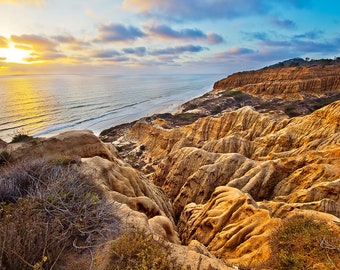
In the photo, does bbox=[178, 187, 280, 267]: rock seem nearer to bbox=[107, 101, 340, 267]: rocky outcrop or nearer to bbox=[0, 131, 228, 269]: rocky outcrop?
bbox=[107, 101, 340, 267]: rocky outcrop

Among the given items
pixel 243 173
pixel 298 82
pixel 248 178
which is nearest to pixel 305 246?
pixel 248 178

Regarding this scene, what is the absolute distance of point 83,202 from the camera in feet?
23.3

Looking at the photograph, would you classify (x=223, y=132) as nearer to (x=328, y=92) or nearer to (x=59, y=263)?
(x=59, y=263)

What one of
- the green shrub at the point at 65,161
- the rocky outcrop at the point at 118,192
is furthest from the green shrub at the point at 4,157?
the green shrub at the point at 65,161

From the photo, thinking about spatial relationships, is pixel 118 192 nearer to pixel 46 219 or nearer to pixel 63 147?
pixel 46 219

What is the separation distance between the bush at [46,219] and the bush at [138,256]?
3.15ft

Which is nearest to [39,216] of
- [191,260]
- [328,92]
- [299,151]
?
[191,260]

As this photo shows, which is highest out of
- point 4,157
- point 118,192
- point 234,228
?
point 4,157

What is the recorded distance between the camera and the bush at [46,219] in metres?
4.88

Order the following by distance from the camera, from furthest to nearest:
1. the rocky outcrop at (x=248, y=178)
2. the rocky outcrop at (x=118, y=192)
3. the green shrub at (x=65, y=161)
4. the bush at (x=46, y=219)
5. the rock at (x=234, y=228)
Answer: the green shrub at (x=65, y=161)
the rocky outcrop at (x=248, y=178)
the rock at (x=234, y=228)
the rocky outcrop at (x=118, y=192)
the bush at (x=46, y=219)

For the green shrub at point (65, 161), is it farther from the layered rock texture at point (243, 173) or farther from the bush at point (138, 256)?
the layered rock texture at point (243, 173)

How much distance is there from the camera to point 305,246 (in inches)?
253

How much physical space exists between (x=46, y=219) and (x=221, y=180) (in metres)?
14.7

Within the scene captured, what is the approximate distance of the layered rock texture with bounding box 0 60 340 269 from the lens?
8.30 meters
